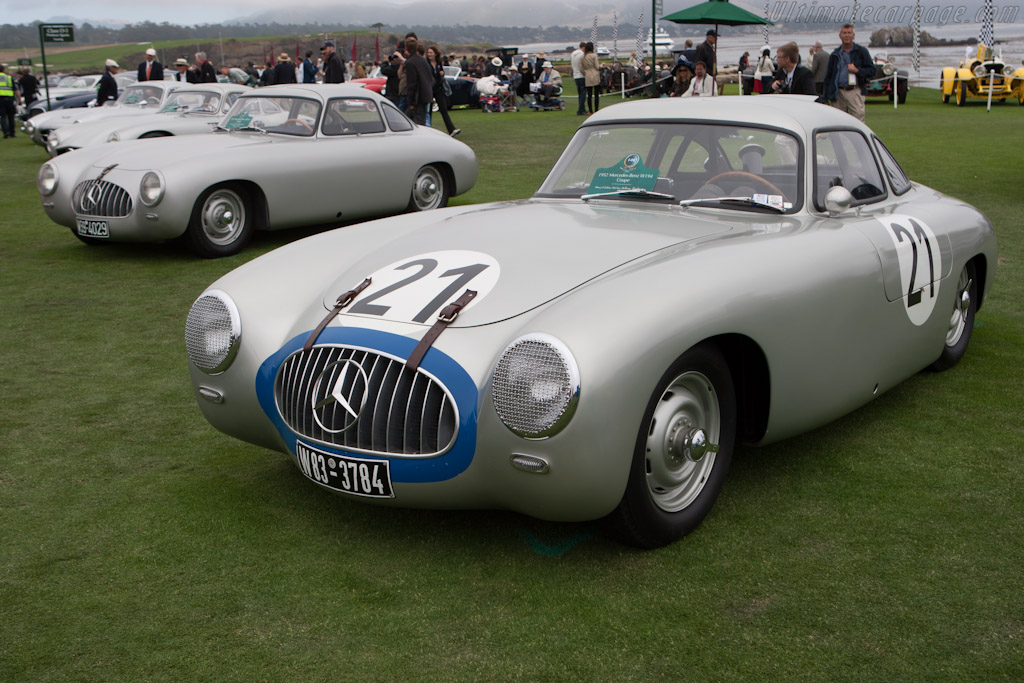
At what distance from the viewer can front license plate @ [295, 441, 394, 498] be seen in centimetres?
287

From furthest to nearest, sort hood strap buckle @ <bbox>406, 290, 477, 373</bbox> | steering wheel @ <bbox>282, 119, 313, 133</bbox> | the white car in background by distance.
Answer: the white car in background, steering wheel @ <bbox>282, 119, 313, 133</bbox>, hood strap buckle @ <bbox>406, 290, 477, 373</bbox>

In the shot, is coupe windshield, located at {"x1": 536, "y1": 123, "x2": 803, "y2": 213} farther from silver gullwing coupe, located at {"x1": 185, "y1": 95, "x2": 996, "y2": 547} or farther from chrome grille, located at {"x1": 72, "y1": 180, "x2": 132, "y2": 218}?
chrome grille, located at {"x1": 72, "y1": 180, "x2": 132, "y2": 218}

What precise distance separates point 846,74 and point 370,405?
9.64 meters

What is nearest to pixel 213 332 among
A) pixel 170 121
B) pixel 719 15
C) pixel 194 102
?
pixel 170 121

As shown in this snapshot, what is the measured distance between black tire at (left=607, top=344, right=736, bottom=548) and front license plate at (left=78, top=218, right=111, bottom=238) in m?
6.06

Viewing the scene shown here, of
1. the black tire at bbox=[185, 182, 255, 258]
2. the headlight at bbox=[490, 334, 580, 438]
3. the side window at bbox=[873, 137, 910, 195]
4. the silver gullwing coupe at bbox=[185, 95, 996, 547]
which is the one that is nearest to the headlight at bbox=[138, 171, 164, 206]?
the black tire at bbox=[185, 182, 255, 258]

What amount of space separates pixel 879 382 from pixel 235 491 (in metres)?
2.63

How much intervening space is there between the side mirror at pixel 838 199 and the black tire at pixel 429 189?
242 inches

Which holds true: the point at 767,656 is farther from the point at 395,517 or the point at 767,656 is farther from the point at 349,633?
the point at 395,517

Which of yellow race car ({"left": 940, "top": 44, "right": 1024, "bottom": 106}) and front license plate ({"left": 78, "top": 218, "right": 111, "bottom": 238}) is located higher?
yellow race car ({"left": 940, "top": 44, "right": 1024, "bottom": 106})

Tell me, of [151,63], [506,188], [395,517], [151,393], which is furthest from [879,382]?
[151,63]

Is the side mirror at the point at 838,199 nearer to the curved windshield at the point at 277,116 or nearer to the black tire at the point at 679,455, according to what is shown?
the black tire at the point at 679,455

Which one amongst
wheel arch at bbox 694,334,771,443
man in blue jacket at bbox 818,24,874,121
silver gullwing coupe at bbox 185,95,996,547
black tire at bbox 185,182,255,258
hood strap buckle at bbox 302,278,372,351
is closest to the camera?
silver gullwing coupe at bbox 185,95,996,547

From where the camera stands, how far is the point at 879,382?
388cm
